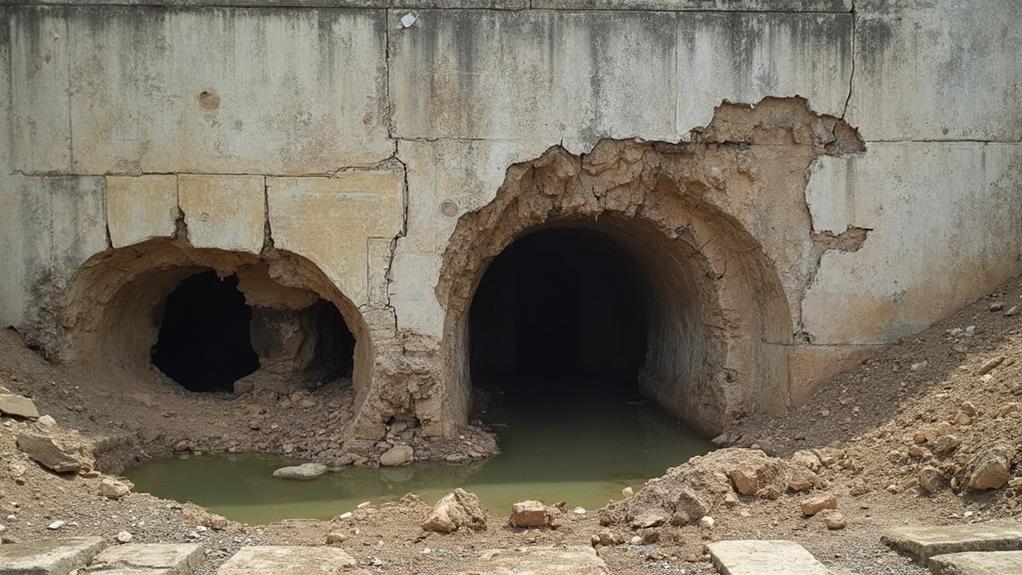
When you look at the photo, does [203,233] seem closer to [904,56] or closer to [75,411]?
[75,411]

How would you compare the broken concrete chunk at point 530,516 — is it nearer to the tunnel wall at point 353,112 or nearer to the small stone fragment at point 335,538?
the small stone fragment at point 335,538

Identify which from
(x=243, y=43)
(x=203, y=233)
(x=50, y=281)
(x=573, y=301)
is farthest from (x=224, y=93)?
(x=573, y=301)

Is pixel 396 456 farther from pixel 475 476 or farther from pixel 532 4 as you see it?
pixel 532 4

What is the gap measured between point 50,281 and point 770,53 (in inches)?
264

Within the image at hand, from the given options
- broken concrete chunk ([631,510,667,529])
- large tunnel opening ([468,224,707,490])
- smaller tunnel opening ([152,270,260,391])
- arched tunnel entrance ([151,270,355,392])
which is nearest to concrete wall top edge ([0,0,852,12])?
arched tunnel entrance ([151,270,355,392])

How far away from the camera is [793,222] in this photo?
8625 millimetres

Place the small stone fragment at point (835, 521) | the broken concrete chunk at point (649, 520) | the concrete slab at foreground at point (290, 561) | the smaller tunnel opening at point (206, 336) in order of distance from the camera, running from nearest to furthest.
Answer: the concrete slab at foreground at point (290, 561)
the small stone fragment at point (835, 521)
the broken concrete chunk at point (649, 520)
the smaller tunnel opening at point (206, 336)

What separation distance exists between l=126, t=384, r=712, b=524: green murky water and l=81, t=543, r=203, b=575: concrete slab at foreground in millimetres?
1667

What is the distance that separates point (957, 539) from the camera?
15.6 feet

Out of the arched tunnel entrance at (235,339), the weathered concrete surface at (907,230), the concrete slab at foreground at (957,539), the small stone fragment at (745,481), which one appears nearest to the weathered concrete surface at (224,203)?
the arched tunnel entrance at (235,339)

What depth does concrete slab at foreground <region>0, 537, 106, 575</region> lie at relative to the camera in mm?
4465

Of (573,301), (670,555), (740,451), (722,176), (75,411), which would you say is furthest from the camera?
(573,301)

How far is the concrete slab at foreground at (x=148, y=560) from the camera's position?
4.64m

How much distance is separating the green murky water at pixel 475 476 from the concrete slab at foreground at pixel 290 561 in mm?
1580
